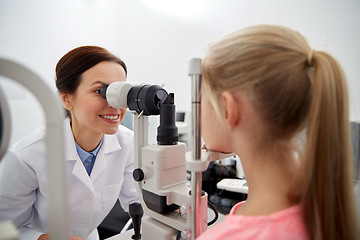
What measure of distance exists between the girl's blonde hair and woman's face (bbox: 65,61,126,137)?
60 cm

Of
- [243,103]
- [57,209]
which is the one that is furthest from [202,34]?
[57,209]

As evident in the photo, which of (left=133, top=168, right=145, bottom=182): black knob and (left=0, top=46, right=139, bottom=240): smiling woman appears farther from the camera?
(left=0, top=46, right=139, bottom=240): smiling woman

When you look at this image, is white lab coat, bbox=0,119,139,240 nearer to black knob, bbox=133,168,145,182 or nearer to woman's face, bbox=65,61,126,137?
woman's face, bbox=65,61,126,137

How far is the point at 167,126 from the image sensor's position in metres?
0.62

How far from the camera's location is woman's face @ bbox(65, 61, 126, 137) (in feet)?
2.98

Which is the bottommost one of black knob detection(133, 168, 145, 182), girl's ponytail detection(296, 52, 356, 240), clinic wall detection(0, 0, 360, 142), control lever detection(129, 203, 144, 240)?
control lever detection(129, 203, 144, 240)

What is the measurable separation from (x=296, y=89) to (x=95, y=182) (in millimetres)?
897

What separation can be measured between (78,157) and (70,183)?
0.11 metres

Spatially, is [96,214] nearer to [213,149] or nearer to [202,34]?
[213,149]

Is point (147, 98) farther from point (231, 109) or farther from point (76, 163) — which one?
point (76, 163)

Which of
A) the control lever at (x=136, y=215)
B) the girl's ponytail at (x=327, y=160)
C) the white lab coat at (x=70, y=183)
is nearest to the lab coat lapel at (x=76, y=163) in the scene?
the white lab coat at (x=70, y=183)

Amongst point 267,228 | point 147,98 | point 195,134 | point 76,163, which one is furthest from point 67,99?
point 267,228

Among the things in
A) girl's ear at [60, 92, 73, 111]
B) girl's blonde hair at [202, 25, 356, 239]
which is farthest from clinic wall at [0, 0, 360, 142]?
girl's blonde hair at [202, 25, 356, 239]

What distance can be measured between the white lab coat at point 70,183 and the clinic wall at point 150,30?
1.00 feet
